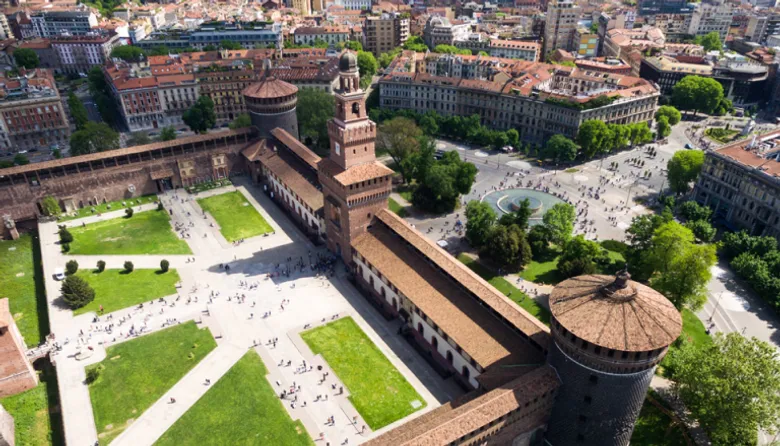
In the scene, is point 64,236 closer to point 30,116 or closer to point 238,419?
point 238,419

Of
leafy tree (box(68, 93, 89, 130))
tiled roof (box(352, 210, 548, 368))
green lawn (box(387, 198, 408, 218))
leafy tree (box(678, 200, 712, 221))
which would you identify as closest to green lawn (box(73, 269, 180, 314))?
tiled roof (box(352, 210, 548, 368))

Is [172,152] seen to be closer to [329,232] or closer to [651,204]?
[329,232]

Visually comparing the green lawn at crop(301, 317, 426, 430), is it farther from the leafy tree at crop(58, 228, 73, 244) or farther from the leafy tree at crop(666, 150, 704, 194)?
the leafy tree at crop(666, 150, 704, 194)

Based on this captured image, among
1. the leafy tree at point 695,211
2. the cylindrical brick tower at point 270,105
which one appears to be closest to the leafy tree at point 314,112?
the cylindrical brick tower at point 270,105

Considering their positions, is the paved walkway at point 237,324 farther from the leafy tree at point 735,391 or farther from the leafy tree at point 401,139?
the leafy tree at point 401,139

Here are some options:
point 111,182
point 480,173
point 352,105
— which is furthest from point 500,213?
point 111,182
